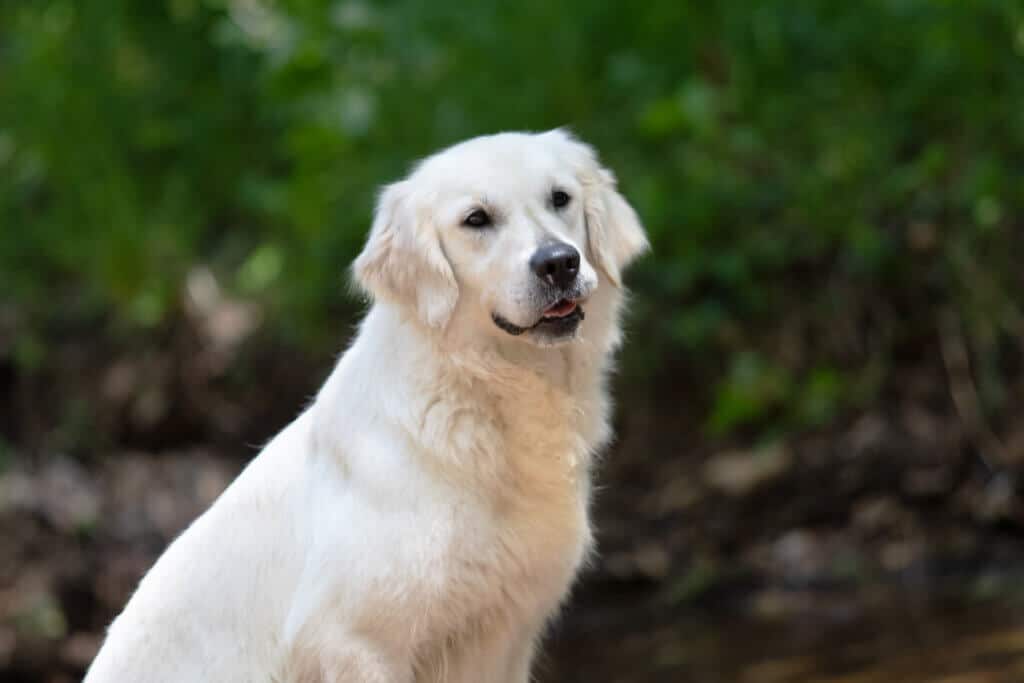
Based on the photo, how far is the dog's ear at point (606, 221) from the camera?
370cm

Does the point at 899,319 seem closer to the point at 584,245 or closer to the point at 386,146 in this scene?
the point at 386,146

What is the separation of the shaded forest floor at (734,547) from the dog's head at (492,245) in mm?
2057

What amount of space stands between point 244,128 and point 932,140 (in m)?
5.11

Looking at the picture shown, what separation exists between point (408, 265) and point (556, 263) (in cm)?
40

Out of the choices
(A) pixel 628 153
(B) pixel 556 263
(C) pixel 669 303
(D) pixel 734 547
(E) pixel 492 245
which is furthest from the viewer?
(A) pixel 628 153

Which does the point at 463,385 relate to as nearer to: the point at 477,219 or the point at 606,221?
the point at 477,219

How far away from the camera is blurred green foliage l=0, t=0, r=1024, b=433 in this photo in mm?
7000

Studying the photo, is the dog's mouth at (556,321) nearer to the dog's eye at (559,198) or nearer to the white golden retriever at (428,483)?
the white golden retriever at (428,483)

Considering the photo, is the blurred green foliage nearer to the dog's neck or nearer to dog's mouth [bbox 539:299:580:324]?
the dog's neck

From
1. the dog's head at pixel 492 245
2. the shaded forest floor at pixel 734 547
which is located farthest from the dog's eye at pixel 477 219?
the shaded forest floor at pixel 734 547

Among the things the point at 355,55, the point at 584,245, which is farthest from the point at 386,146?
the point at 584,245

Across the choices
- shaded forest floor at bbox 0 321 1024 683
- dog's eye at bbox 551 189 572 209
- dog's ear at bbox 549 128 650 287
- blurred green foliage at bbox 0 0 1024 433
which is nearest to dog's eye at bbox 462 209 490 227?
dog's eye at bbox 551 189 572 209

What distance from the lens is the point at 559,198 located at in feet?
Result: 11.9

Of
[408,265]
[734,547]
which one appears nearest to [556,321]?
[408,265]
